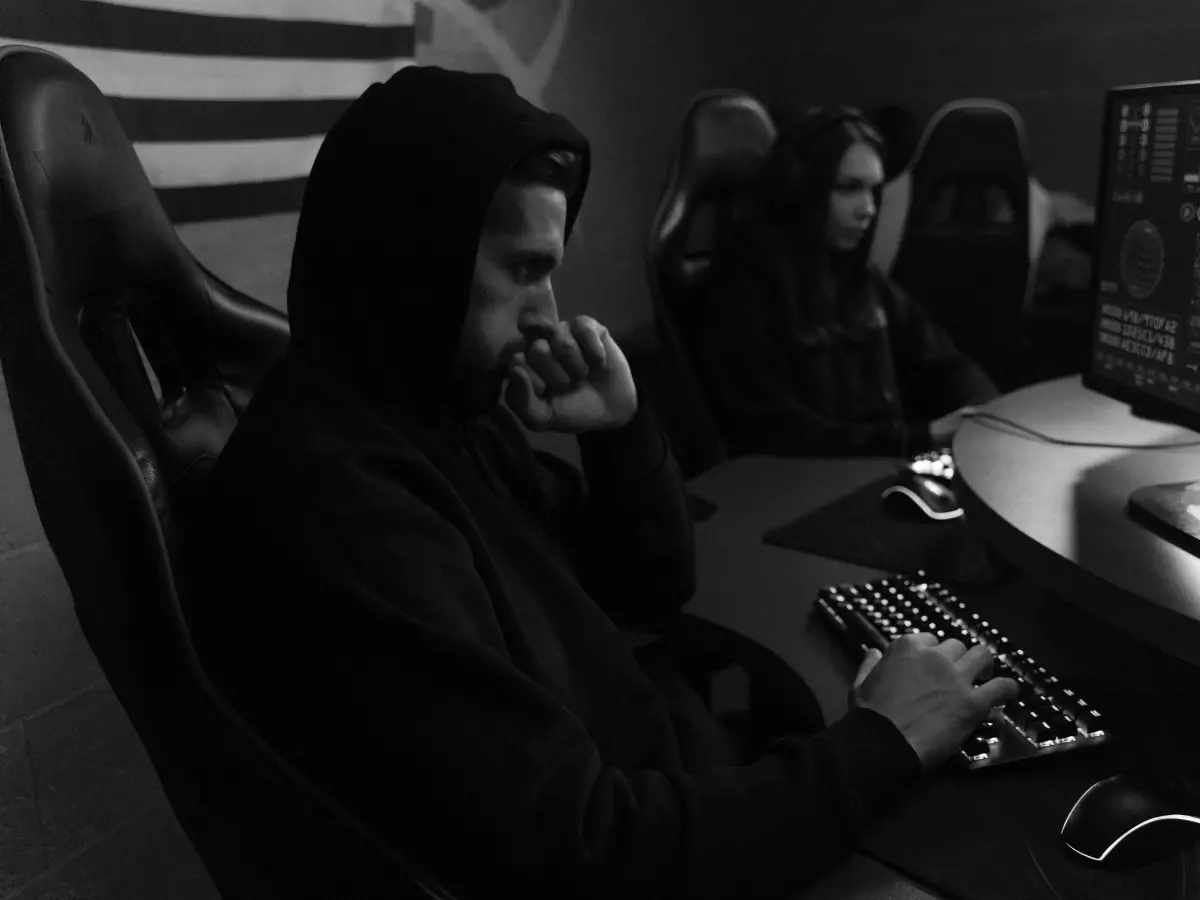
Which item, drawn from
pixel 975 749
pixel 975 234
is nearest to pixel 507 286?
pixel 975 749

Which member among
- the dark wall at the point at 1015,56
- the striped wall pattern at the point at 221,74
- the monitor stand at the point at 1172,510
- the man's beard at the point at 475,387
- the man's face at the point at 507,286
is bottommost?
the monitor stand at the point at 1172,510

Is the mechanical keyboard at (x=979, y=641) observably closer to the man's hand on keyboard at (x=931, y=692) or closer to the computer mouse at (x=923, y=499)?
the man's hand on keyboard at (x=931, y=692)

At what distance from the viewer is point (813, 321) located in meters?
2.20

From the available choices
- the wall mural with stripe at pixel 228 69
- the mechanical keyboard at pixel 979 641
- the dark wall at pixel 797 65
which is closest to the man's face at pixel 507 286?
the mechanical keyboard at pixel 979 641

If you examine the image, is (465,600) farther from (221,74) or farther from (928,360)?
(928,360)

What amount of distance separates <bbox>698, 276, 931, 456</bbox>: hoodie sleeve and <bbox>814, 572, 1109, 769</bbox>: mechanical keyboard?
99 centimetres

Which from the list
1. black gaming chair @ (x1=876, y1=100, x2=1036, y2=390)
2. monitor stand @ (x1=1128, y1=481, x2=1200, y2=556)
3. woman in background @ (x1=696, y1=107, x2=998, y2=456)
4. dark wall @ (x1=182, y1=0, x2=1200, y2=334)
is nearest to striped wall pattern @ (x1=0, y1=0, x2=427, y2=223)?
dark wall @ (x1=182, y1=0, x2=1200, y2=334)

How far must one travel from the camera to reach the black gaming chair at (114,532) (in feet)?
2.00

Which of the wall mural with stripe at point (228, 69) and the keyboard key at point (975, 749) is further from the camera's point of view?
the wall mural with stripe at point (228, 69)

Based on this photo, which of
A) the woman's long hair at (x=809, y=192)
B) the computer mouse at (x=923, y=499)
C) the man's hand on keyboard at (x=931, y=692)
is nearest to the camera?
the man's hand on keyboard at (x=931, y=692)

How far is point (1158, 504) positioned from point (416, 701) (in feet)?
2.44

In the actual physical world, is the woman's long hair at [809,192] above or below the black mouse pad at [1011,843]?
above

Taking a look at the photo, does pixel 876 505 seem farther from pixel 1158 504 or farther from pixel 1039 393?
pixel 1039 393

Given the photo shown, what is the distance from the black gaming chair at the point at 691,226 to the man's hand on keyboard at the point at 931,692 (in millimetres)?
1184
